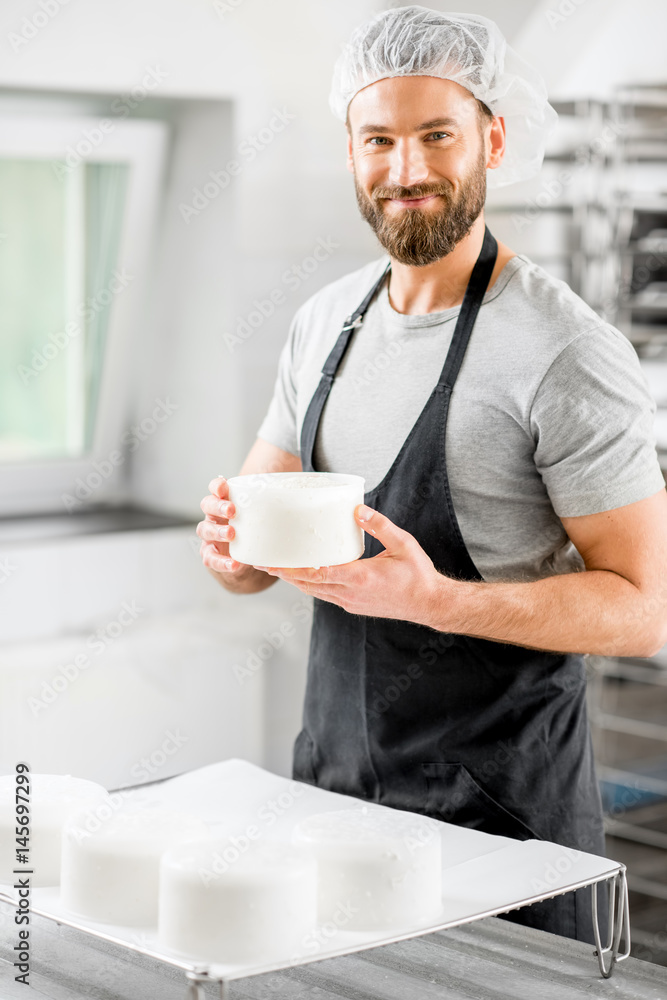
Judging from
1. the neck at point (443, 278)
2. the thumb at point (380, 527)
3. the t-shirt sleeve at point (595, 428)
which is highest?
the neck at point (443, 278)

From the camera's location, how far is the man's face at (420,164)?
4.94 ft

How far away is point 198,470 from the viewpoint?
10.8ft

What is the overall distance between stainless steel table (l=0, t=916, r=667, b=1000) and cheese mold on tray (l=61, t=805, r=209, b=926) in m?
0.12

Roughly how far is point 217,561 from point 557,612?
0.45 meters

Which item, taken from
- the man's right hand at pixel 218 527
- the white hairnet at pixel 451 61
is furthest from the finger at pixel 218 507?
the white hairnet at pixel 451 61

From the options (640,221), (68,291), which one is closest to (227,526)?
(68,291)

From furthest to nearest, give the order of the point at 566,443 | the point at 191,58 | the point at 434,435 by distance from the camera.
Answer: the point at 191,58
the point at 434,435
the point at 566,443

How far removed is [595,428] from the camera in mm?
1406

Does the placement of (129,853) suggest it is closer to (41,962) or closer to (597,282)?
(41,962)

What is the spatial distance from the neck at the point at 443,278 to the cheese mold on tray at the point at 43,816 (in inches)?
32.9

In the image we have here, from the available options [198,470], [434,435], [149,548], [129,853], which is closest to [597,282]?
[198,470]

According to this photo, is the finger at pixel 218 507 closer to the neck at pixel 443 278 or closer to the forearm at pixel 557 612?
the forearm at pixel 557 612

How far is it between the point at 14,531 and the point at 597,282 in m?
1.91

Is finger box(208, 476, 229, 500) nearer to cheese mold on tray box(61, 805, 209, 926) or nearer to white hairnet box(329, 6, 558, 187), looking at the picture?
cheese mold on tray box(61, 805, 209, 926)
